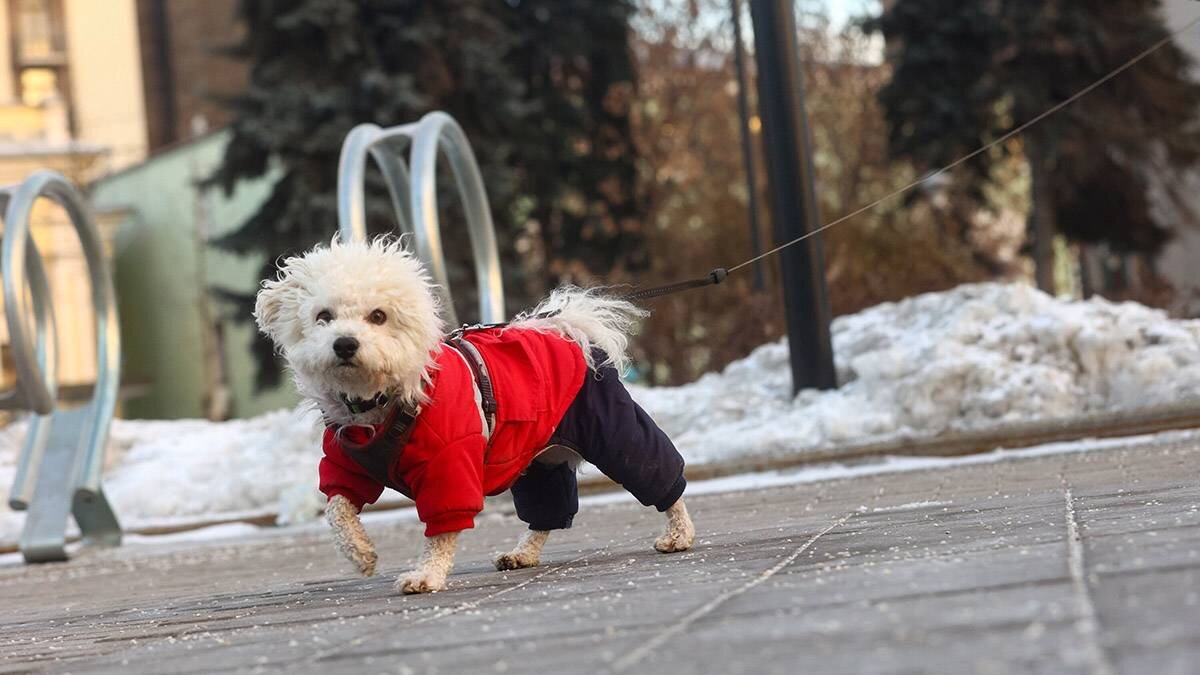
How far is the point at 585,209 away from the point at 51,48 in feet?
49.0

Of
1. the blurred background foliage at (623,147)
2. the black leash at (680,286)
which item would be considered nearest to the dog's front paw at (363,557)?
the black leash at (680,286)

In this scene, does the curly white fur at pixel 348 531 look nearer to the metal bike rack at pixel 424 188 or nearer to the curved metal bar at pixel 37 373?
the metal bike rack at pixel 424 188

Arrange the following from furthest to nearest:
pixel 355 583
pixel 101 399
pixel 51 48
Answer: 1. pixel 51 48
2. pixel 101 399
3. pixel 355 583

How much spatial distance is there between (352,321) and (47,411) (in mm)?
6708

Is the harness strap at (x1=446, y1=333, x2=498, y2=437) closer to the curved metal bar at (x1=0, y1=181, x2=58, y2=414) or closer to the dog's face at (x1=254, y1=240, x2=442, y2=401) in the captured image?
the dog's face at (x1=254, y1=240, x2=442, y2=401)

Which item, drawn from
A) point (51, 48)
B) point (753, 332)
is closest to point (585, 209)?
point (753, 332)

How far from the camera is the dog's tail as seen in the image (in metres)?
6.33

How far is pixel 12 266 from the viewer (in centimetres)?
1064

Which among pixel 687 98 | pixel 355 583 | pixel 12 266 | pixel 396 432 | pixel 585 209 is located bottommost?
pixel 355 583

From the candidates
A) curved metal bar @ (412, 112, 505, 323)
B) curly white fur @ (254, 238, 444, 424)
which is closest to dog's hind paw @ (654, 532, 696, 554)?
curly white fur @ (254, 238, 444, 424)

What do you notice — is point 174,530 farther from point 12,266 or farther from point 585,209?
point 585,209

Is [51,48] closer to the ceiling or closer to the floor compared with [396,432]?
closer to the ceiling

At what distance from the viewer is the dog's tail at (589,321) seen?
6328mm

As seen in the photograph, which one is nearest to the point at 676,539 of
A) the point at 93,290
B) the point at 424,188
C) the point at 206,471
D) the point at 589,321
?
the point at 589,321
